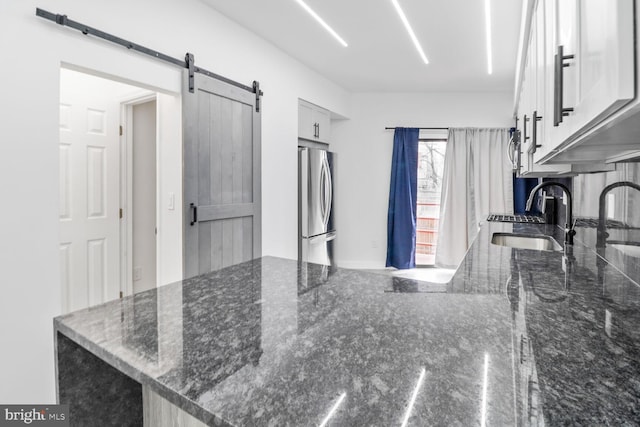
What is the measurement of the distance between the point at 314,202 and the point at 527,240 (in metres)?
2.15

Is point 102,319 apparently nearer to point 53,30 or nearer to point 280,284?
point 280,284

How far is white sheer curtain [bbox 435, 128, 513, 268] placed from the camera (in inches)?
204

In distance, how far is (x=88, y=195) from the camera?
3.11 m

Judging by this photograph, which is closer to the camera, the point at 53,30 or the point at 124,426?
the point at 124,426

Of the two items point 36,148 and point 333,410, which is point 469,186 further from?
point 333,410

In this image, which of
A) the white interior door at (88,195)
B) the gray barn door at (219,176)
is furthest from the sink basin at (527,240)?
the white interior door at (88,195)

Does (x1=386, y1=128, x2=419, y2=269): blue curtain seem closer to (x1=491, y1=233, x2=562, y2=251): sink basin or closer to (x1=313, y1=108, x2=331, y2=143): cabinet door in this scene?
(x1=313, y1=108, x2=331, y2=143): cabinet door

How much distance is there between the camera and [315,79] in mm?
4449

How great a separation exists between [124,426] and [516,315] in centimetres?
99

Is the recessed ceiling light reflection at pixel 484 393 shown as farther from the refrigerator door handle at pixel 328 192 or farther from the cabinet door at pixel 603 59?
the refrigerator door handle at pixel 328 192

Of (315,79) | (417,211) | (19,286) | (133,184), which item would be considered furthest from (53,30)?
(417,211)

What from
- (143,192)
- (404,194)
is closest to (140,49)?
(143,192)

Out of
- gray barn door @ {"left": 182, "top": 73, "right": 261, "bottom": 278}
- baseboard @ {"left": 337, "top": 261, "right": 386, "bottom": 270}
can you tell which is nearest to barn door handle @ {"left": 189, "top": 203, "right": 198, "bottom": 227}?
gray barn door @ {"left": 182, "top": 73, "right": 261, "bottom": 278}

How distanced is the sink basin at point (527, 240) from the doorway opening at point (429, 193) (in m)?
2.76
